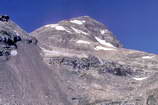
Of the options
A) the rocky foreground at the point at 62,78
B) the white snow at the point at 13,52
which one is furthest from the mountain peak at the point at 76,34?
the white snow at the point at 13,52

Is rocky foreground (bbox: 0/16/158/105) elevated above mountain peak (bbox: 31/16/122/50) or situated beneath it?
situated beneath

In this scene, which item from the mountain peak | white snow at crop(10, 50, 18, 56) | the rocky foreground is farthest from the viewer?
the mountain peak

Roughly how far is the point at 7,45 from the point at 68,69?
37.8 feet

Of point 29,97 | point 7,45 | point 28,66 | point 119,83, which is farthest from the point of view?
point 119,83

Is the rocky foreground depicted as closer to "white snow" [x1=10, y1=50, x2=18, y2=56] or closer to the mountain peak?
"white snow" [x1=10, y1=50, x2=18, y2=56]

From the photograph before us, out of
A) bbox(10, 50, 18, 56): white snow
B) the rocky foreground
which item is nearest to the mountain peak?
the rocky foreground

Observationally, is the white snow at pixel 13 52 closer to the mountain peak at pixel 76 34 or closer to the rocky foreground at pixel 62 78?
the rocky foreground at pixel 62 78

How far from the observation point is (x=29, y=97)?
52.0 meters

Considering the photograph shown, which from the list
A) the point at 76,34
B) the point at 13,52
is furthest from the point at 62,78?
the point at 76,34

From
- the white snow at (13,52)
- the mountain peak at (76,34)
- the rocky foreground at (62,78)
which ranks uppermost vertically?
the mountain peak at (76,34)

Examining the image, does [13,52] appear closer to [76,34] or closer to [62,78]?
[62,78]

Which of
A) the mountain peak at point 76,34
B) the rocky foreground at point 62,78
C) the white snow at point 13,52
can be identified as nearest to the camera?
the rocky foreground at point 62,78

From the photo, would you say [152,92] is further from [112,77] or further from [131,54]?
[131,54]

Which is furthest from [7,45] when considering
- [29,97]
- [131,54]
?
[131,54]
